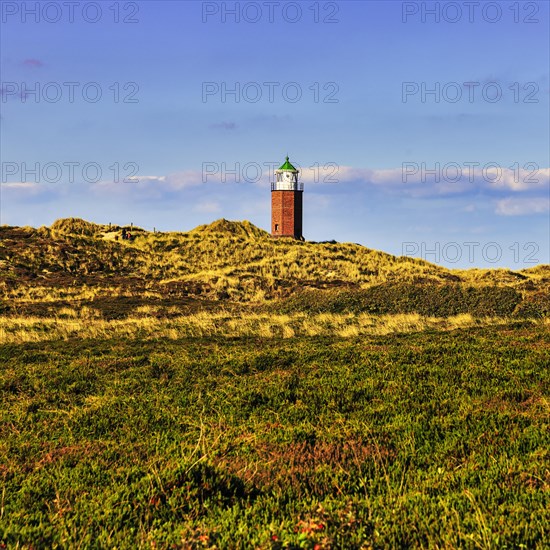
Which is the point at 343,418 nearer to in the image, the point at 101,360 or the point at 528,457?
the point at 528,457

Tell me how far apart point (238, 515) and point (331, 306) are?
29584 mm

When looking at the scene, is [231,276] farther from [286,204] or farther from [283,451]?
[283,451]

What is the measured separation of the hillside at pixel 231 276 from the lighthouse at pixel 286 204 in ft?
15.1

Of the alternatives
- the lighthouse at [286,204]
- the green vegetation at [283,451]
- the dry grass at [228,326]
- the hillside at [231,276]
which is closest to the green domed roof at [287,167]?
the lighthouse at [286,204]

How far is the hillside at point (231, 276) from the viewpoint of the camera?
123 feet

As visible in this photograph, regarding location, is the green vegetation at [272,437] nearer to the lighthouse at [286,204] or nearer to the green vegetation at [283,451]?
the green vegetation at [283,451]

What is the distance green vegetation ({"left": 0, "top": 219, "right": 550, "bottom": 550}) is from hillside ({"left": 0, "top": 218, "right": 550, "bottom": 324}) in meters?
11.1

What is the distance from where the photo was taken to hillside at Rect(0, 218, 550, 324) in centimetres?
3756

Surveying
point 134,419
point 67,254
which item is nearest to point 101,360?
point 134,419

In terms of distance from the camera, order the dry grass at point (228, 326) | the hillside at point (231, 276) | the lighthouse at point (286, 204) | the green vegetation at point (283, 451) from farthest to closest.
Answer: the lighthouse at point (286, 204), the hillside at point (231, 276), the dry grass at point (228, 326), the green vegetation at point (283, 451)

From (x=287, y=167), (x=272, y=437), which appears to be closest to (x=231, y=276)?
(x=287, y=167)

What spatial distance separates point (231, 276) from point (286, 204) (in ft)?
102

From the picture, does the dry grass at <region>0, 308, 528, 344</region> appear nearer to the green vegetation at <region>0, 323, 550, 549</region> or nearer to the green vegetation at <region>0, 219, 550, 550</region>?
the green vegetation at <region>0, 219, 550, 550</region>

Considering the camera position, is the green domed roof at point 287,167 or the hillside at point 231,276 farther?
the green domed roof at point 287,167
